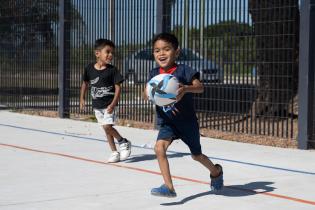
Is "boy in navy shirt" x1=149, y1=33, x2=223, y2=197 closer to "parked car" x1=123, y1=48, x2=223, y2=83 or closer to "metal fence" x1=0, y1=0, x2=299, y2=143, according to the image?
"metal fence" x1=0, y1=0, x2=299, y2=143

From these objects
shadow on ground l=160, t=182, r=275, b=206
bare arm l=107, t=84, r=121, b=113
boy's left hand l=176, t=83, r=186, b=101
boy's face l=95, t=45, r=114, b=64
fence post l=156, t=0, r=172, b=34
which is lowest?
shadow on ground l=160, t=182, r=275, b=206

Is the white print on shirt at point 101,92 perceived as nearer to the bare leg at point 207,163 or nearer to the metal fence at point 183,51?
the bare leg at point 207,163

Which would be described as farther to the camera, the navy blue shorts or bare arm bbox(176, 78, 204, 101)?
the navy blue shorts

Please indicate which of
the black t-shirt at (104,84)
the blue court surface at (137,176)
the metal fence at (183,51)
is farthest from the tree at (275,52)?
the black t-shirt at (104,84)

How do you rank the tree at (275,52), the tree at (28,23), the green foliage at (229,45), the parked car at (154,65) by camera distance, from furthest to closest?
the tree at (28,23)
the parked car at (154,65)
the green foliage at (229,45)
the tree at (275,52)

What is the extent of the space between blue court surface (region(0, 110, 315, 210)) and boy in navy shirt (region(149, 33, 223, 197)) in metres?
0.35

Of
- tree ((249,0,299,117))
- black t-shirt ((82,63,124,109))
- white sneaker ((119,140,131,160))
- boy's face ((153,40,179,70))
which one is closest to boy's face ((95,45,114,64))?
black t-shirt ((82,63,124,109))

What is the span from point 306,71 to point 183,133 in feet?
14.0

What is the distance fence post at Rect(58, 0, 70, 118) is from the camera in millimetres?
16266

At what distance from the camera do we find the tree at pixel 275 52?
1145 centimetres

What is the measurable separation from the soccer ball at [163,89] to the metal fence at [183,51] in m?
5.00

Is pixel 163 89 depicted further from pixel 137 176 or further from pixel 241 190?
pixel 137 176

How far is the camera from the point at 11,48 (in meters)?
18.2

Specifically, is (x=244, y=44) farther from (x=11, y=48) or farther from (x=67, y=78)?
(x=11, y=48)
